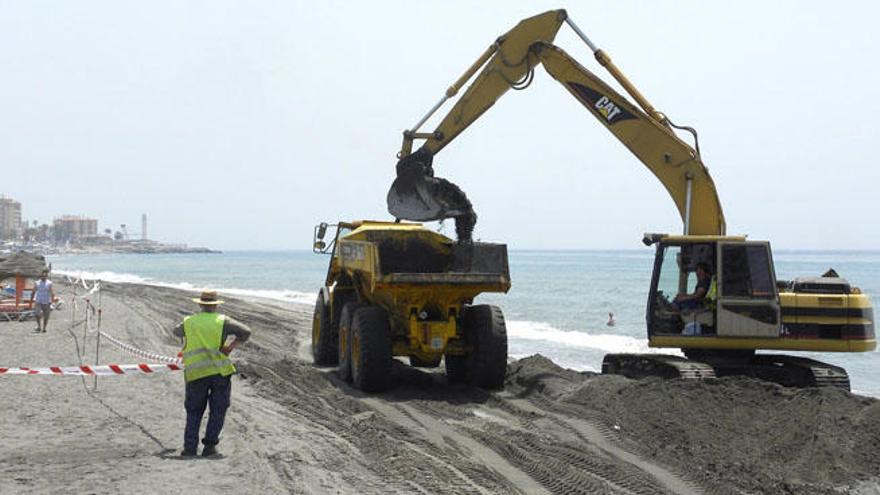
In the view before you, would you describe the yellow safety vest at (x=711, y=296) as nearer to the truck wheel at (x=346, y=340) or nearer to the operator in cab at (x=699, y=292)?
the operator in cab at (x=699, y=292)

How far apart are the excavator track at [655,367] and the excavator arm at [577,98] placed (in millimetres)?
1986

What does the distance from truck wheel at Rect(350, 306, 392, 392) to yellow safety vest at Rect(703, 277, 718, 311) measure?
4.38 m

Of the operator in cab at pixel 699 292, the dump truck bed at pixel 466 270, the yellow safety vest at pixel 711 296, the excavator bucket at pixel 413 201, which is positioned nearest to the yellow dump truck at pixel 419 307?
the dump truck bed at pixel 466 270

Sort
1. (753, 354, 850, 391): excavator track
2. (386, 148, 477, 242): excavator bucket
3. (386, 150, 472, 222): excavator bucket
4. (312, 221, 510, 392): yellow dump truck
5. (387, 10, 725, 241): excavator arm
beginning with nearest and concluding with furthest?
(753, 354, 850, 391): excavator track
(312, 221, 510, 392): yellow dump truck
(387, 10, 725, 241): excavator arm
(386, 148, 477, 242): excavator bucket
(386, 150, 472, 222): excavator bucket

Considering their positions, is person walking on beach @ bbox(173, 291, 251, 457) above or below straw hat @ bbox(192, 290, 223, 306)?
below

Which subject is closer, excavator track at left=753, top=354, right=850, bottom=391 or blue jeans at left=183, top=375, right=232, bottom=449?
blue jeans at left=183, top=375, right=232, bottom=449

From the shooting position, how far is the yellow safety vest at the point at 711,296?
1276 centimetres

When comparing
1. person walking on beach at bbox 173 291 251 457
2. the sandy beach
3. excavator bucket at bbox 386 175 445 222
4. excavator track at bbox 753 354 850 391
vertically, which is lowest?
the sandy beach

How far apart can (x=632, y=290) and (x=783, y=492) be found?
55.9m

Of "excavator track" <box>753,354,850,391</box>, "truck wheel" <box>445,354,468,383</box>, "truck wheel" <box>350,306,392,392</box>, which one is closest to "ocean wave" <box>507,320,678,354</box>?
"excavator track" <box>753,354,850,391</box>

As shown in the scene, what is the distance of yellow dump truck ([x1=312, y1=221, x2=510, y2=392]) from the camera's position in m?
12.8

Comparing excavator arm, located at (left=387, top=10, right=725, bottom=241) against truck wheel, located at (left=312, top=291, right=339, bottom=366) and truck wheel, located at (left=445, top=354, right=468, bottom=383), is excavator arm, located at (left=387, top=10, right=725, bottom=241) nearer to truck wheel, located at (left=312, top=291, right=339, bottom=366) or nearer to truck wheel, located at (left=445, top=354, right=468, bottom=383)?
truck wheel, located at (left=445, top=354, right=468, bottom=383)

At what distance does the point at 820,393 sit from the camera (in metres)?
10.8

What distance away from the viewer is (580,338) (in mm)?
29562
